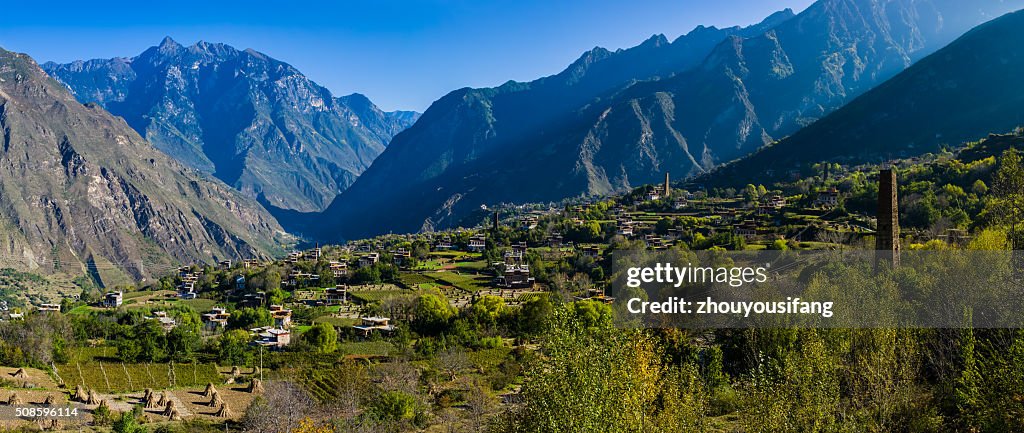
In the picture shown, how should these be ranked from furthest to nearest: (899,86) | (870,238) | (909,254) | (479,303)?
(899,86)
(479,303)
(870,238)
(909,254)

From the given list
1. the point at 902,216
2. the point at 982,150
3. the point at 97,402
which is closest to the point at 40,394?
the point at 97,402

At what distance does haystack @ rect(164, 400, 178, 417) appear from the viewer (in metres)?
31.7

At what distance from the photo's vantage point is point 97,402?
106ft

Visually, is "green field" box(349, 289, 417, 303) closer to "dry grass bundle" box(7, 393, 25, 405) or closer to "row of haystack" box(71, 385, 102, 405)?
"row of haystack" box(71, 385, 102, 405)

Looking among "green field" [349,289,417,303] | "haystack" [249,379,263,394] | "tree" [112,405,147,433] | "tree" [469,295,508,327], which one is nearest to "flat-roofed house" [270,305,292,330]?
"green field" [349,289,417,303]

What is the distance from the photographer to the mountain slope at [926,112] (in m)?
116

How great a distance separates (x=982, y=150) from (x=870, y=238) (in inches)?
1608

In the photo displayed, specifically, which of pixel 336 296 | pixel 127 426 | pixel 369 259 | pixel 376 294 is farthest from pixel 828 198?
pixel 127 426

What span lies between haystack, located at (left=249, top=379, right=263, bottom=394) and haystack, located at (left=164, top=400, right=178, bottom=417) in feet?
18.0

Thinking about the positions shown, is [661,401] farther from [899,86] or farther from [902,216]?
[899,86]

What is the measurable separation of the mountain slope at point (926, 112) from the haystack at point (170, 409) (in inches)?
4485

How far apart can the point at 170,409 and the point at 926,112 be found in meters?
137

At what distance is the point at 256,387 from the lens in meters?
37.8

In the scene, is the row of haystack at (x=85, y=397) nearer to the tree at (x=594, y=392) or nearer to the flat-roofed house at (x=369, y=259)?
the tree at (x=594, y=392)
